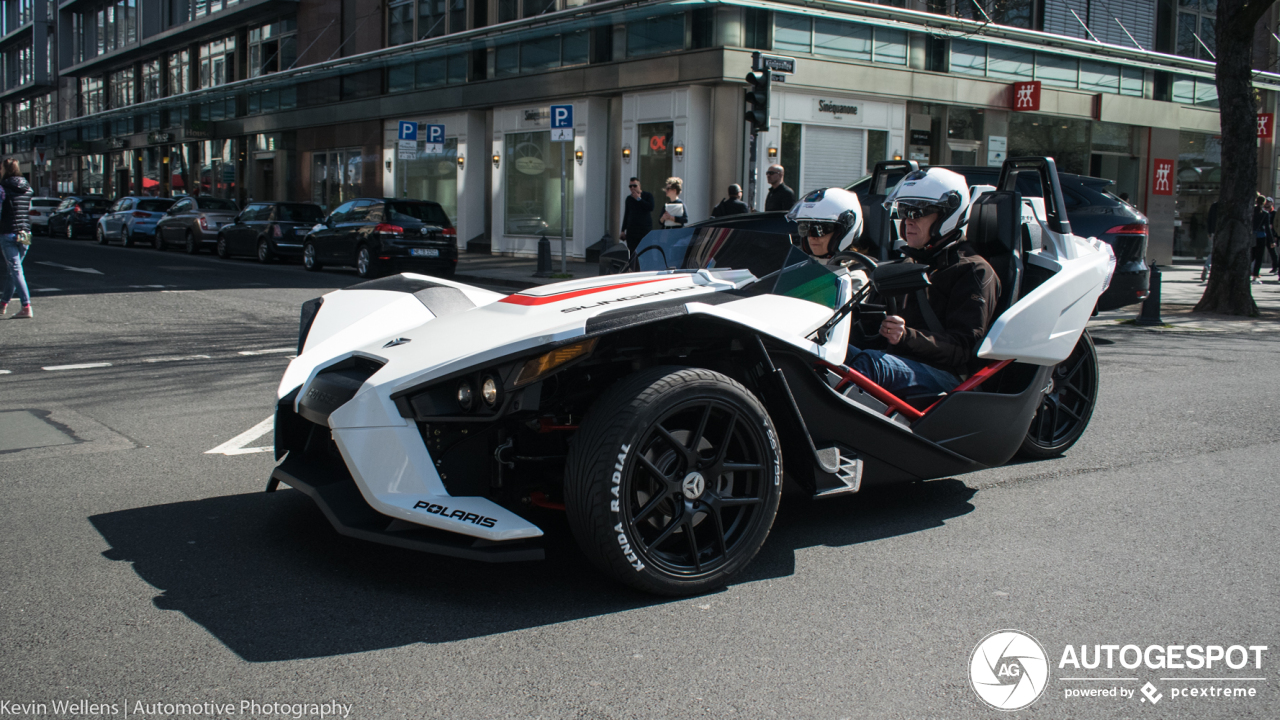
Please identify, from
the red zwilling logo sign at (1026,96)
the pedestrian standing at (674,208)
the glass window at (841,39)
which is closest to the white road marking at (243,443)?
the pedestrian standing at (674,208)

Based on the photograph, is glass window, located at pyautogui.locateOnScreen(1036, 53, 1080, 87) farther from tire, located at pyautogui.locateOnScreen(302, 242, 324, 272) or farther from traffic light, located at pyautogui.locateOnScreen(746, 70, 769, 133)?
tire, located at pyautogui.locateOnScreen(302, 242, 324, 272)

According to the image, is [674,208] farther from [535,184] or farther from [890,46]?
[535,184]

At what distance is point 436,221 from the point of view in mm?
19156

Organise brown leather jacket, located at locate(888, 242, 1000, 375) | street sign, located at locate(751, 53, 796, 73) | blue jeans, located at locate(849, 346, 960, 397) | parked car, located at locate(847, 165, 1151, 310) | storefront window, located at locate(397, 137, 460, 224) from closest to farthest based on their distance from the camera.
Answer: blue jeans, located at locate(849, 346, 960, 397) < brown leather jacket, located at locate(888, 242, 1000, 375) < parked car, located at locate(847, 165, 1151, 310) < street sign, located at locate(751, 53, 796, 73) < storefront window, located at locate(397, 137, 460, 224)

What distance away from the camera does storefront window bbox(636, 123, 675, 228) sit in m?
22.5

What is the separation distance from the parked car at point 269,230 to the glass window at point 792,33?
1118 cm

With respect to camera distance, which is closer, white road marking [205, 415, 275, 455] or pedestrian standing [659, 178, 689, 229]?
white road marking [205, 415, 275, 455]

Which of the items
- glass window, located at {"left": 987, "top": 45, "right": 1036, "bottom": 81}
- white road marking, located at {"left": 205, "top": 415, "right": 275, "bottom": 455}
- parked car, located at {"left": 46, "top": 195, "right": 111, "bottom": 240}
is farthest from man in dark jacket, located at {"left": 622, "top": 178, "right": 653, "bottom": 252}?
parked car, located at {"left": 46, "top": 195, "right": 111, "bottom": 240}

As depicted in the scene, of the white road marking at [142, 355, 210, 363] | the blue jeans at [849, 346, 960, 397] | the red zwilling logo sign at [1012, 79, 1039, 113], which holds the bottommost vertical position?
the white road marking at [142, 355, 210, 363]

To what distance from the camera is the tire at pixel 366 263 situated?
18.8 m

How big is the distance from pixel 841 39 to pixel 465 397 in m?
21.0

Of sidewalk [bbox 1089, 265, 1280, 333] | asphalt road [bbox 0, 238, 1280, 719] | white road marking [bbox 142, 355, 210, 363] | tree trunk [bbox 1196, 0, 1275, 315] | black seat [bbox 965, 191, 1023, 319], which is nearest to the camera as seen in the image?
asphalt road [bbox 0, 238, 1280, 719]

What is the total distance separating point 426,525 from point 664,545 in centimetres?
81
